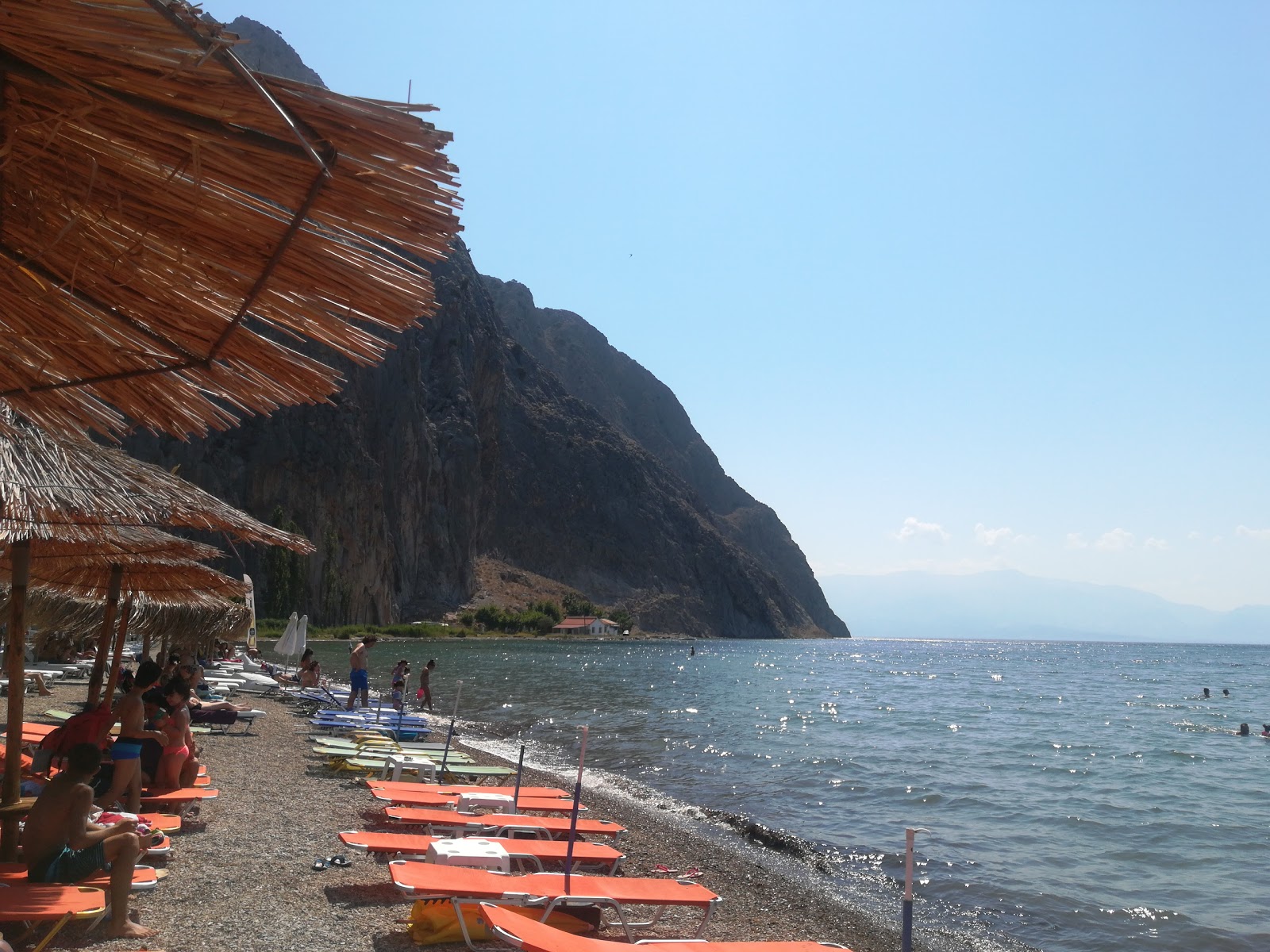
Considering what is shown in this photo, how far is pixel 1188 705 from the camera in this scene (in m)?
44.0

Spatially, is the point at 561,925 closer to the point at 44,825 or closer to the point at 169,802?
the point at 44,825

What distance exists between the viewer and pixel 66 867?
5.00 m

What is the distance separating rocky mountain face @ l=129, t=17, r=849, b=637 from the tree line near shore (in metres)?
2.88

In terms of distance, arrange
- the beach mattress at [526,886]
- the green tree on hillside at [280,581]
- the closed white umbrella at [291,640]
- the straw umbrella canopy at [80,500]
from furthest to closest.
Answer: the green tree on hillside at [280,581] → the closed white umbrella at [291,640] → the beach mattress at [526,886] → the straw umbrella canopy at [80,500]

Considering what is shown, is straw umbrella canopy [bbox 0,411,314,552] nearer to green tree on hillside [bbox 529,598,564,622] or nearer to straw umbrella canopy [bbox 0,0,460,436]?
straw umbrella canopy [bbox 0,0,460,436]

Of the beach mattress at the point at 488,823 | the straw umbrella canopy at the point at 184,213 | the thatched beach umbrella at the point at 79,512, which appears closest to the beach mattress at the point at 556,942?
the beach mattress at the point at 488,823

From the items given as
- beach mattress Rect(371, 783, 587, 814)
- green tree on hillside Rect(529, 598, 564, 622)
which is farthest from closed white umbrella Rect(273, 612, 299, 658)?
green tree on hillside Rect(529, 598, 564, 622)

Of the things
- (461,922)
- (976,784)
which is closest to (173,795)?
(461,922)

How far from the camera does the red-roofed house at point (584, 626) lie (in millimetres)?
106037

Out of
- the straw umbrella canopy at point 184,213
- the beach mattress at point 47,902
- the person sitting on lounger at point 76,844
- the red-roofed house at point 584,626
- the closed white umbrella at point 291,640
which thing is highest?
the straw umbrella canopy at point 184,213

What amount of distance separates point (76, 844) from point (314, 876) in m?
2.19

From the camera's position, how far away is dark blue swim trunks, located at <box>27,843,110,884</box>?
4.98 m

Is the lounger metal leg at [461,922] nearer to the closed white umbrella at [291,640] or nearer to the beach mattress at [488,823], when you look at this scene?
the beach mattress at [488,823]

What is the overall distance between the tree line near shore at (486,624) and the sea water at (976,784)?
23.2 m
